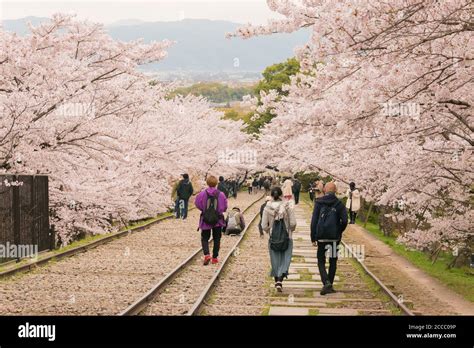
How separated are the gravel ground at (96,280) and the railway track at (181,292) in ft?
1.02

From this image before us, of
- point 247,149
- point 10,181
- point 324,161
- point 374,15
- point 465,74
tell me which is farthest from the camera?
point 247,149

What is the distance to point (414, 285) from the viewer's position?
16.1m

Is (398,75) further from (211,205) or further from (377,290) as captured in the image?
(211,205)

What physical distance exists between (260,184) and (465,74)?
8707 cm

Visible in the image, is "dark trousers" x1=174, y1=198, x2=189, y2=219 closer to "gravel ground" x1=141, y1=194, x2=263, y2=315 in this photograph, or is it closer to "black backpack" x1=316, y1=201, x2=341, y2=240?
"gravel ground" x1=141, y1=194, x2=263, y2=315

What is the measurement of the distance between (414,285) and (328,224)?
406 cm

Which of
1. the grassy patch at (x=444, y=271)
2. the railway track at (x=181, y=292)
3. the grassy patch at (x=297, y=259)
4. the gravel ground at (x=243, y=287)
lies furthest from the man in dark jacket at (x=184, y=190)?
the railway track at (x=181, y=292)

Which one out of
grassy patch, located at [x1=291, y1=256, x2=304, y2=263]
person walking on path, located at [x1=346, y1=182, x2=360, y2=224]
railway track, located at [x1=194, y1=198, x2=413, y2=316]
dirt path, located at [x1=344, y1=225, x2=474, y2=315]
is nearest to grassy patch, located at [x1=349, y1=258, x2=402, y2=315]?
railway track, located at [x1=194, y1=198, x2=413, y2=316]

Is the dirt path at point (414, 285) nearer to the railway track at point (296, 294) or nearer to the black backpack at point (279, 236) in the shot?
the railway track at point (296, 294)

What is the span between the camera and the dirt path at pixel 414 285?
508 inches

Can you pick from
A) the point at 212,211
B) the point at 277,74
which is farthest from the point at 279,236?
the point at 277,74

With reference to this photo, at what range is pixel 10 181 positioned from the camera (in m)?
16.6

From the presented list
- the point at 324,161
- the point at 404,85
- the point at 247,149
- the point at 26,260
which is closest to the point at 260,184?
the point at 247,149
